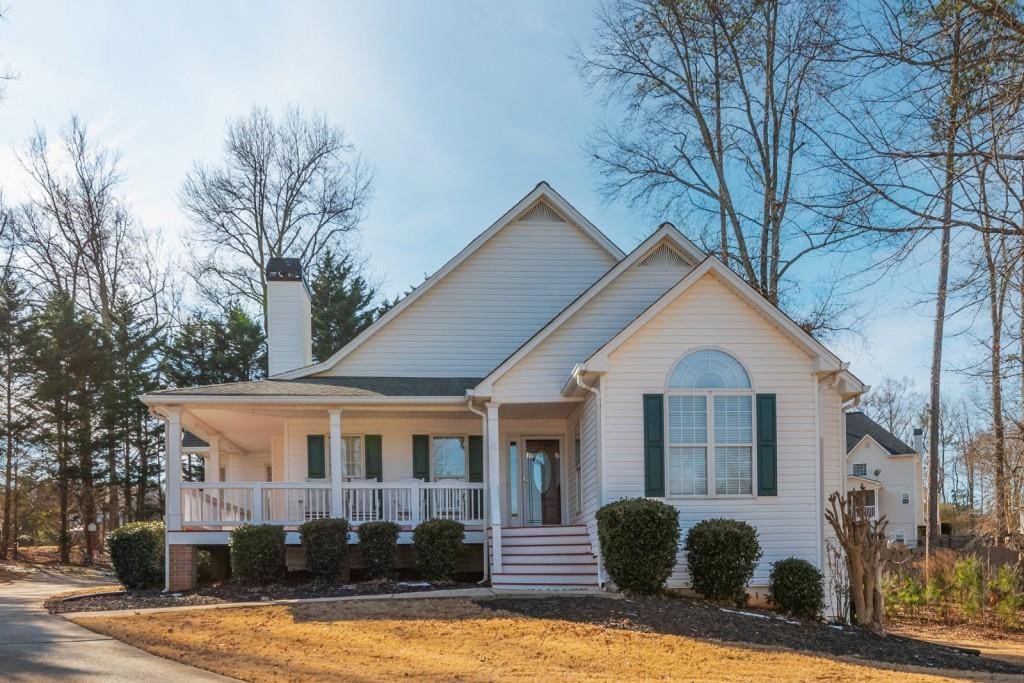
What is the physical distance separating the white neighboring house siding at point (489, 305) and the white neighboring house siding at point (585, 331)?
199cm

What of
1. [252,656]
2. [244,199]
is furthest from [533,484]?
[244,199]

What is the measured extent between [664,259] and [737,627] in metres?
7.86

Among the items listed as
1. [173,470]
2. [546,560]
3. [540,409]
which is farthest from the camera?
[540,409]

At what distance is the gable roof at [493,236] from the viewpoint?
19.5 metres

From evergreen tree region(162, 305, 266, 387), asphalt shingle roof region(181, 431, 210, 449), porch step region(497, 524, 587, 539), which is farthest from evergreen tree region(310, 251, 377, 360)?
porch step region(497, 524, 587, 539)

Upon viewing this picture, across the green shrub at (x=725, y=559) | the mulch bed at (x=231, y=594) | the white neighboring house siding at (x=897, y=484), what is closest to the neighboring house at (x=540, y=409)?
the green shrub at (x=725, y=559)

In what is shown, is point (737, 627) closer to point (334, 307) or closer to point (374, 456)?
point (374, 456)

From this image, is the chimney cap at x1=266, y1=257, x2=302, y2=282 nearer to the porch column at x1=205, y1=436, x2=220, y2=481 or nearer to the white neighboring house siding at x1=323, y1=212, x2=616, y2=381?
the white neighboring house siding at x1=323, y1=212, x2=616, y2=381

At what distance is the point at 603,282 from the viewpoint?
17469 millimetres

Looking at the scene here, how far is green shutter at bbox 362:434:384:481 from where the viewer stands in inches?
744

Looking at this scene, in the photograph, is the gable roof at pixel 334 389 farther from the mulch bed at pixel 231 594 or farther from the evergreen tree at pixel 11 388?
the evergreen tree at pixel 11 388

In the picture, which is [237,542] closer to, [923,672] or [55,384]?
[923,672]

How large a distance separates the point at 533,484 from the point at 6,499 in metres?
17.4

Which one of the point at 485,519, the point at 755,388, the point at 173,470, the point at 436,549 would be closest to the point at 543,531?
the point at 485,519
